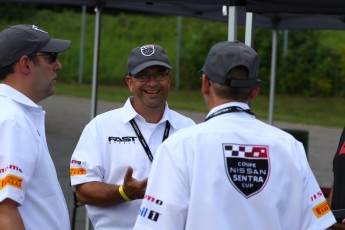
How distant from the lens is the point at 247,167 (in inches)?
111

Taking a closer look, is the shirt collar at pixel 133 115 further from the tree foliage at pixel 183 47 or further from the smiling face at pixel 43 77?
the tree foliage at pixel 183 47

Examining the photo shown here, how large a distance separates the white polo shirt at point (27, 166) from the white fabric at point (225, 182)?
0.48 meters

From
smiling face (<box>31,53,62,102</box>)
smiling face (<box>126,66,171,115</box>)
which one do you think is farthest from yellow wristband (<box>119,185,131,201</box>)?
smiling face (<box>31,53,62,102</box>)

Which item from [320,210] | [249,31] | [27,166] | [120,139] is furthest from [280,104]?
[27,166]

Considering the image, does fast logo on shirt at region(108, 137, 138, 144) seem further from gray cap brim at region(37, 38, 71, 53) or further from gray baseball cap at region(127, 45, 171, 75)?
gray cap brim at region(37, 38, 71, 53)

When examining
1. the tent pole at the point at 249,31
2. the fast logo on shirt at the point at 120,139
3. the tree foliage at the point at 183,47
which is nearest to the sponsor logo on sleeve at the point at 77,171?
the fast logo on shirt at the point at 120,139

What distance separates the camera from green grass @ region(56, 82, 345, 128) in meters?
19.2

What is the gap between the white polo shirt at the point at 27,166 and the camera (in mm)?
2980

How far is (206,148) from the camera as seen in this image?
2.78 metres

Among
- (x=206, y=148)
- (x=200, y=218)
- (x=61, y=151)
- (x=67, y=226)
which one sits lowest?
(x=61, y=151)

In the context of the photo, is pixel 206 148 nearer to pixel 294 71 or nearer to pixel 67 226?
pixel 67 226

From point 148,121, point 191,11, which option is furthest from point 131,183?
point 191,11

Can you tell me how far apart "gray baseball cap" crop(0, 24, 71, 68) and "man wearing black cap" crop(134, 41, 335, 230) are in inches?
29.9

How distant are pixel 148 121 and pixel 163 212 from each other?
1.59 meters
